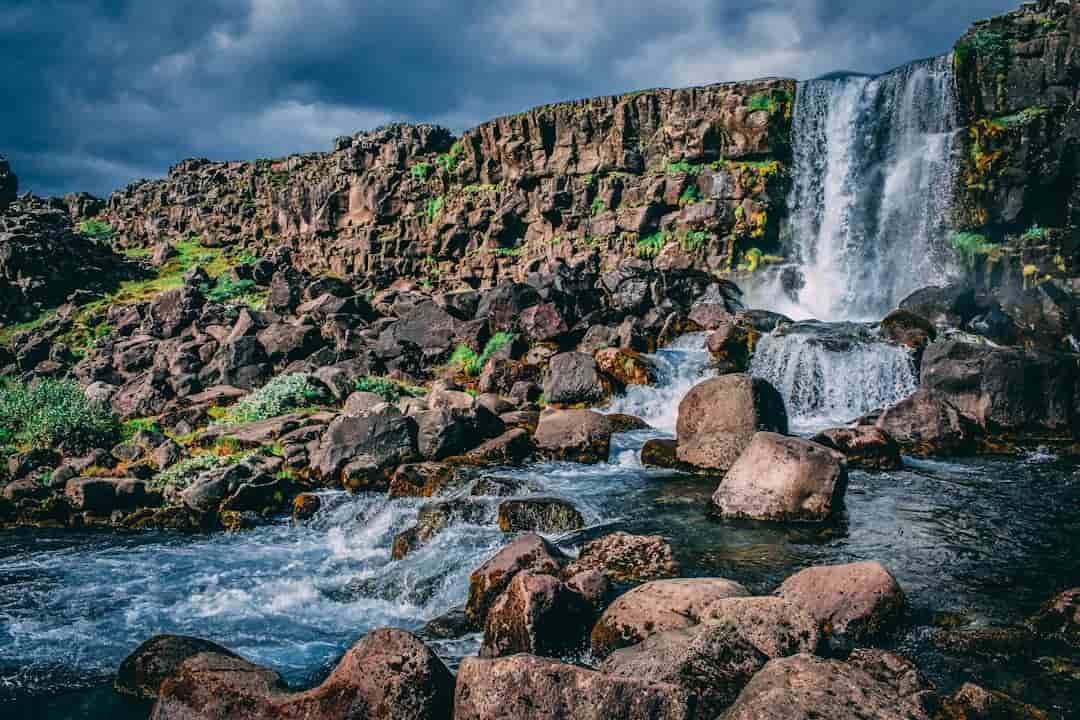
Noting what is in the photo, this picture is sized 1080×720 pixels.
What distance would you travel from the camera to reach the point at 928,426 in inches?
637

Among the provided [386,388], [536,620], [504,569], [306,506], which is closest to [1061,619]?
[536,620]

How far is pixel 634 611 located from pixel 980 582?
15.7 ft

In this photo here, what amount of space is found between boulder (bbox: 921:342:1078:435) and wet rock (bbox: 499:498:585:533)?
1154cm

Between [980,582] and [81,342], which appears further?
[81,342]

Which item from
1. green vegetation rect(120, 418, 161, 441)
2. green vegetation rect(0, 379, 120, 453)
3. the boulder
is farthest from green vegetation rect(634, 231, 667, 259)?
green vegetation rect(0, 379, 120, 453)

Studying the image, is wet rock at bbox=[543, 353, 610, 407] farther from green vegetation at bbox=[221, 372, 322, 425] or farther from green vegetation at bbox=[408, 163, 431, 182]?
green vegetation at bbox=[408, 163, 431, 182]

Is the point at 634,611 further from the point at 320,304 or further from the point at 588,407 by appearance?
the point at 320,304

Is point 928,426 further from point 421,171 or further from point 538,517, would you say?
point 421,171

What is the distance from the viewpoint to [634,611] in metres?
6.88

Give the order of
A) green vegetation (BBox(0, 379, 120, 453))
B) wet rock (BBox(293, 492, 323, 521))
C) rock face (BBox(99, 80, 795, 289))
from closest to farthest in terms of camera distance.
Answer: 1. wet rock (BBox(293, 492, 323, 521))
2. green vegetation (BBox(0, 379, 120, 453))
3. rock face (BBox(99, 80, 795, 289))

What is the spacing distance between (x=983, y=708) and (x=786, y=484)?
5.81 meters

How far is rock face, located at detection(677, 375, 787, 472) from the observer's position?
46.8ft

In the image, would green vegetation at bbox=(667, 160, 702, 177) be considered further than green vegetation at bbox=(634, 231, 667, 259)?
No

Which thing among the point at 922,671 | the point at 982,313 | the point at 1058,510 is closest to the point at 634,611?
the point at 922,671
